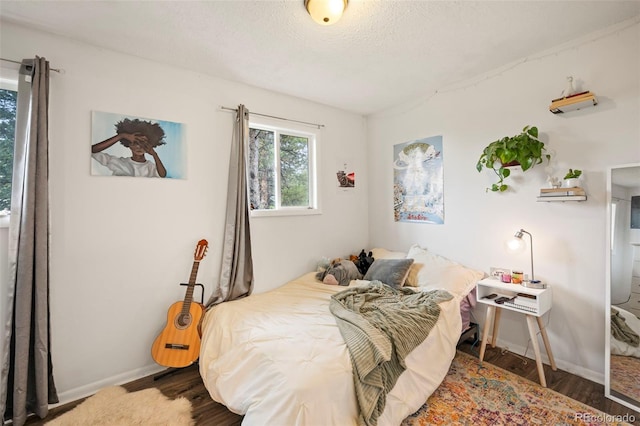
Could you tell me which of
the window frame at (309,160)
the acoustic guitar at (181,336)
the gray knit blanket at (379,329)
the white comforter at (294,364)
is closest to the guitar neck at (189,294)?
the acoustic guitar at (181,336)

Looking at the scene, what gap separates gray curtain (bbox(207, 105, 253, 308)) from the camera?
2596 mm

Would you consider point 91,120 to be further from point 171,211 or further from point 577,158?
point 577,158

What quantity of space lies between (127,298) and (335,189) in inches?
90.3

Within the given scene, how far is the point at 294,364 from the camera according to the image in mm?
1526

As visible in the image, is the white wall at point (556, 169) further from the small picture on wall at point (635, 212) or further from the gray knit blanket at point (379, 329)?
the gray knit blanket at point (379, 329)

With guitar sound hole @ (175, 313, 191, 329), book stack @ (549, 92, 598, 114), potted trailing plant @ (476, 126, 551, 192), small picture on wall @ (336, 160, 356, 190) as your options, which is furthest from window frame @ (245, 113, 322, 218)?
book stack @ (549, 92, 598, 114)

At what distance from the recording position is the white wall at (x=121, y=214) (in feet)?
6.54

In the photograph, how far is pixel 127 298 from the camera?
2221mm

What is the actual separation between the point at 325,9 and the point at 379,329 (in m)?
1.90

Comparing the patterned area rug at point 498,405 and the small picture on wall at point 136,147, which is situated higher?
the small picture on wall at point 136,147

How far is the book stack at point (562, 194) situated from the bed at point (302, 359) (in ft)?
2.90

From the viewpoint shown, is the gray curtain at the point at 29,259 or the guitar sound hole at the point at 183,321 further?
the guitar sound hole at the point at 183,321

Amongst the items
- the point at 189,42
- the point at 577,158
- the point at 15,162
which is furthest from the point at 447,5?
the point at 15,162

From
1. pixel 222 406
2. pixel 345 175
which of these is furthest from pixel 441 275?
pixel 222 406
